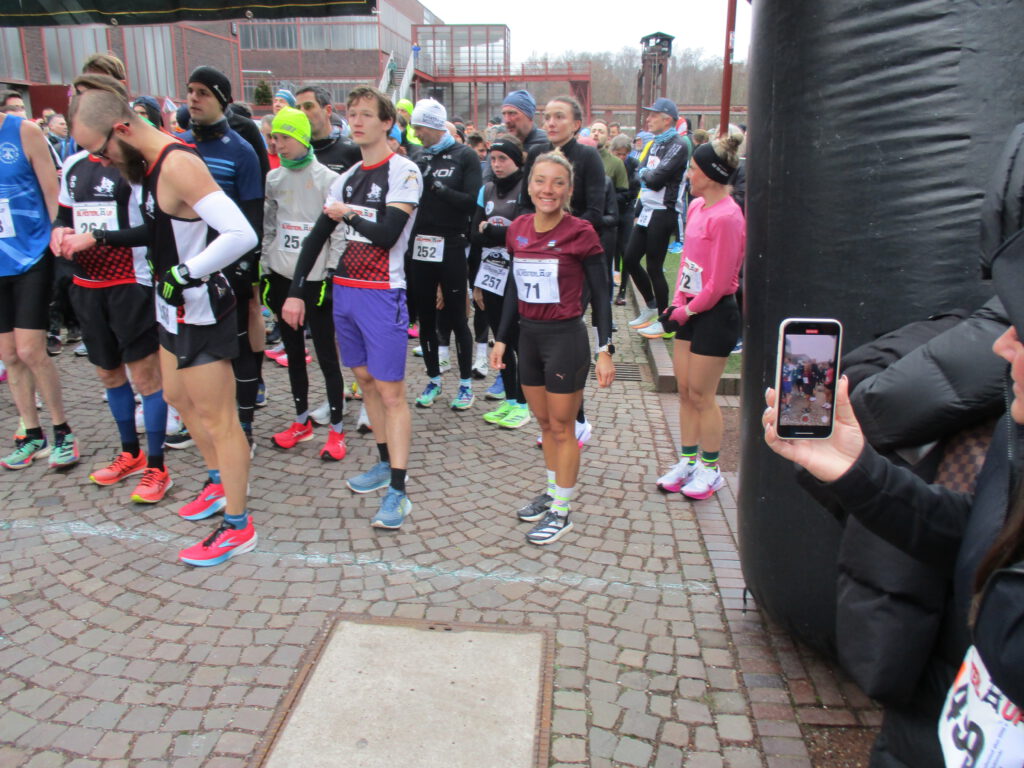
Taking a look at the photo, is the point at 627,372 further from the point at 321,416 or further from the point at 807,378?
the point at 807,378

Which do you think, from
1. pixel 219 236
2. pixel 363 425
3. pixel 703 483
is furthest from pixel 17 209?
pixel 703 483

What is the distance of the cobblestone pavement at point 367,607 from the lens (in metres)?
2.49

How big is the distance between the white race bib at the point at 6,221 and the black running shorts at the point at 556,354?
309 cm

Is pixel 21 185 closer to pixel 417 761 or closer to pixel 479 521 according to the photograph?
pixel 479 521

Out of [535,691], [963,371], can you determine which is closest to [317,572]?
[535,691]

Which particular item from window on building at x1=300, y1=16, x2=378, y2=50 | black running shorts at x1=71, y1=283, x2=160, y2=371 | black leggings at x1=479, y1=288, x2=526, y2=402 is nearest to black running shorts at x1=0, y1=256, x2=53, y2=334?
black running shorts at x1=71, y1=283, x2=160, y2=371

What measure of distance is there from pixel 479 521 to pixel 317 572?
3.06 feet

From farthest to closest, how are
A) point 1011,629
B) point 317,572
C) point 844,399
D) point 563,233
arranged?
point 563,233
point 317,572
point 844,399
point 1011,629

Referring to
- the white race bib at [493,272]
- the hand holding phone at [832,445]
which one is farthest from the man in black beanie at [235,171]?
the hand holding phone at [832,445]

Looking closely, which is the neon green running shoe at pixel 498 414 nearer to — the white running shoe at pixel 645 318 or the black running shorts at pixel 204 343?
the black running shorts at pixel 204 343

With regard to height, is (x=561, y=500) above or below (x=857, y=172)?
below

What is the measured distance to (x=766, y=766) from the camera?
235 centimetres

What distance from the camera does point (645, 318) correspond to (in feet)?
27.5

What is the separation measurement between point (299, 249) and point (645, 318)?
4637 mm
